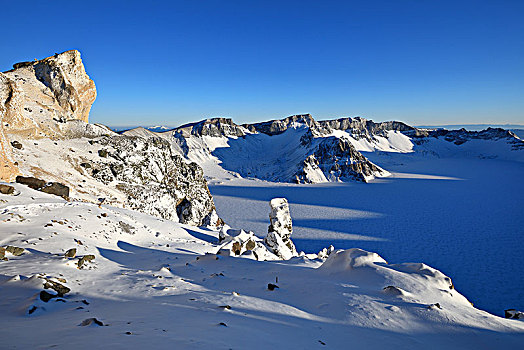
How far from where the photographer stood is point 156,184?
28906mm

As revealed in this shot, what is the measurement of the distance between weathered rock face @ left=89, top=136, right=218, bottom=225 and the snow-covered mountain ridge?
5351 centimetres

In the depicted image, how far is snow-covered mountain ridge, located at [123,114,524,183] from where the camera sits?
94125mm

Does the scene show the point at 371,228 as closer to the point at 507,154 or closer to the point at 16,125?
the point at 16,125

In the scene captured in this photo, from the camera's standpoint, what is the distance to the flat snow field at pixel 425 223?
77.0 feet

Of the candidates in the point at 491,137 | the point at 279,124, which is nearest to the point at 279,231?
the point at 279,124

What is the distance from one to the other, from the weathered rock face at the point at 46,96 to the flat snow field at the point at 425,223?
84.0ft

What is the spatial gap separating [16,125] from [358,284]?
1147 inches

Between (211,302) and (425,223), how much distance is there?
143 feet

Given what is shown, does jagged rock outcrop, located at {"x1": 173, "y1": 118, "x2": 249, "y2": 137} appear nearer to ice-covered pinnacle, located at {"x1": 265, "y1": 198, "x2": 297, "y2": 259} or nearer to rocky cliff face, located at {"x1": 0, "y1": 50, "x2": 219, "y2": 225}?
rocky cliff face, located at {"x1": 0, "y1": 50, "x2": 219, "y2": 225}

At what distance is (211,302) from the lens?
22.0ft

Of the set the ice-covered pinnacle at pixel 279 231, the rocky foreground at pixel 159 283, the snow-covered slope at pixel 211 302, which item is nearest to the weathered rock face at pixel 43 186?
the rocky foreground at pixel 159 283

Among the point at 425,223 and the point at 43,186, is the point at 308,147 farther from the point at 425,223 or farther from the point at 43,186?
the point at 43,186

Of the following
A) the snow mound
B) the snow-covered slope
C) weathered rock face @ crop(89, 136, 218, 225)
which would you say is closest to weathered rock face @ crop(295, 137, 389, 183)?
weathered rock face @ crop(89, 136, 218, 225)

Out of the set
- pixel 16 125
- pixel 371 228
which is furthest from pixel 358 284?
pixel 371 228
